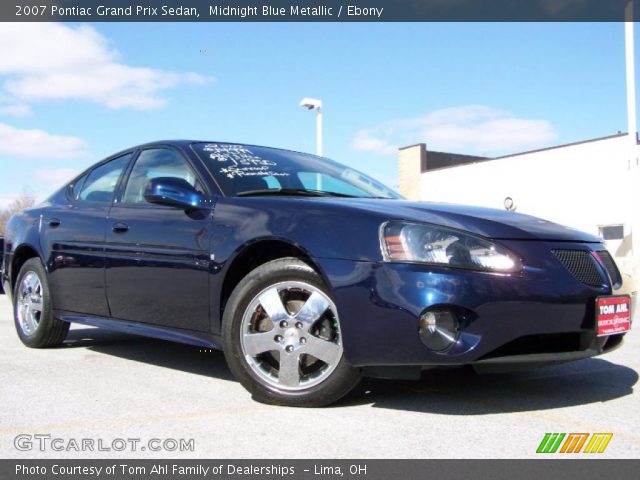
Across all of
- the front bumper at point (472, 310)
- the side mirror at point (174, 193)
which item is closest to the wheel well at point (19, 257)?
the side mirror at point (174, 193)

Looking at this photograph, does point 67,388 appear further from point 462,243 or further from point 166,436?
point 462,243

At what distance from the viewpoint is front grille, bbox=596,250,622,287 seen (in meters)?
3.74

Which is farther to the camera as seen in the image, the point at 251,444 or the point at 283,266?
the point at 283,266

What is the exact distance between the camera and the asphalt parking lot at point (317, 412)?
9.53 feet

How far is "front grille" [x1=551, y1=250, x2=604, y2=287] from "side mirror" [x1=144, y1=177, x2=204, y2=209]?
6.40ft

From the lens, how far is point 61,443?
298 centimetres

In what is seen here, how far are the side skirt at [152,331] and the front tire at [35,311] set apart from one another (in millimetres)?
247


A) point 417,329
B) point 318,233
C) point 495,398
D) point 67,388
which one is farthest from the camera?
point 67,388

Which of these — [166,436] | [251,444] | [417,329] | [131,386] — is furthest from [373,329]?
[131,386]

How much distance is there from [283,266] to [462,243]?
35.6 inches

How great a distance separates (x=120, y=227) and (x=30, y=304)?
1544mm

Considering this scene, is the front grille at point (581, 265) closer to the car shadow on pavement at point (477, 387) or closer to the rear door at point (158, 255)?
the car shadow on pavement at point (477, 387)
